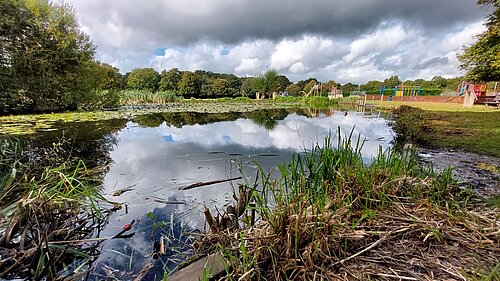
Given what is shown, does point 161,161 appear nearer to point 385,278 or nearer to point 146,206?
point 146,206

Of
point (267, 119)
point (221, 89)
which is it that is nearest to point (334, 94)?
point (221, 89)

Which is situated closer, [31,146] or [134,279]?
[134,279]

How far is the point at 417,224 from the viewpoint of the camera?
152cm

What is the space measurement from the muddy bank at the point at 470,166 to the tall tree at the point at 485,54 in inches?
384

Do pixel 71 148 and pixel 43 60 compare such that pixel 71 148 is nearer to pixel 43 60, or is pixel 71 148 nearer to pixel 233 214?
pixel 233 214

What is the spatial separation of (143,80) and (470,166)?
52.5 m

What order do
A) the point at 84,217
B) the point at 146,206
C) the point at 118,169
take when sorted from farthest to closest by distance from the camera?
the point at 118,169, the point at 146,206, the point at 84,217

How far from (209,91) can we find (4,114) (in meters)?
34.2

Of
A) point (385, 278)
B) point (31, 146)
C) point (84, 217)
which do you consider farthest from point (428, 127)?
point (31, 146)

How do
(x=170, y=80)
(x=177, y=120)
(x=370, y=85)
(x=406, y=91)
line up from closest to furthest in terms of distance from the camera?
(x=177, y=120)
(x=406, y=91)
(x=170, y=80)
(x=370, y=85)

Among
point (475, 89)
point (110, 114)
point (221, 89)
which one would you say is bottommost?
→ point (110, 114)

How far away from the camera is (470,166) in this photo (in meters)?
3.38

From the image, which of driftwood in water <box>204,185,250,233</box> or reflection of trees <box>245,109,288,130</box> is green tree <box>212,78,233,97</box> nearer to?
reflection of trees <box>245,109,288,130</box>

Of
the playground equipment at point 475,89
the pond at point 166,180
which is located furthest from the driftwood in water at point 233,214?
the playground equipment at point 475,89
